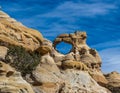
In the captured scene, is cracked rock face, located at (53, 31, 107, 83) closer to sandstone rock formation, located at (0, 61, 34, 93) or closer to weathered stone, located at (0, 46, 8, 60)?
weathered stone, located at (0, 46, 8, 60)

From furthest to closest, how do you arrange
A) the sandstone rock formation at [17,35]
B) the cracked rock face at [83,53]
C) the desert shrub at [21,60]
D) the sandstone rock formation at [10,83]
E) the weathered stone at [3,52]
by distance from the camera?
the cracked rock face at [83,53]
the sandstone rock formation at [17,35]
the desert shrub at [21,60]
the weathered stone at [3,52]
the sandstone rock formation at [10,83]

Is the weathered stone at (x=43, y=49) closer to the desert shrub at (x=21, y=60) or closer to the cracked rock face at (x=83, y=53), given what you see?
the desert shrub at (x=21, y=60)

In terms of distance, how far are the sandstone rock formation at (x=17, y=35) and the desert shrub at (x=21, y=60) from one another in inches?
67.7

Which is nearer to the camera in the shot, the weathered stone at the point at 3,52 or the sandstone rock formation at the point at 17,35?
the weathered stone at the point at 3,52

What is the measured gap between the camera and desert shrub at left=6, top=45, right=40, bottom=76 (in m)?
47.8

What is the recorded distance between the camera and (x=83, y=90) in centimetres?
5103

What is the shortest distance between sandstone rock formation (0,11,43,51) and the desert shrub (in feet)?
5.65

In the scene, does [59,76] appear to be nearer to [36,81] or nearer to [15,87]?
[36,81]

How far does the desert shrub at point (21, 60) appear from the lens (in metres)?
47.8

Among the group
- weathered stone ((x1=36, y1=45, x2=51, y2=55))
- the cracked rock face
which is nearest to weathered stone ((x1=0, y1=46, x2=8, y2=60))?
weathered stone ((x1=36, y1=45, x2=51, y2=55))

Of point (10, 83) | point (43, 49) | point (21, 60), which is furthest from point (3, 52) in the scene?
point (10, 83)

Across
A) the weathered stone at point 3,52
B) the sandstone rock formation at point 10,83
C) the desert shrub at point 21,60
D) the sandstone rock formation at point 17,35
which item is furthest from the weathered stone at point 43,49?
the sandstone rock formation at point 10,83

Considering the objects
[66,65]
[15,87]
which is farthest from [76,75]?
[15,87]

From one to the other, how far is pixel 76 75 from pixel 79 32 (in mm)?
20125
